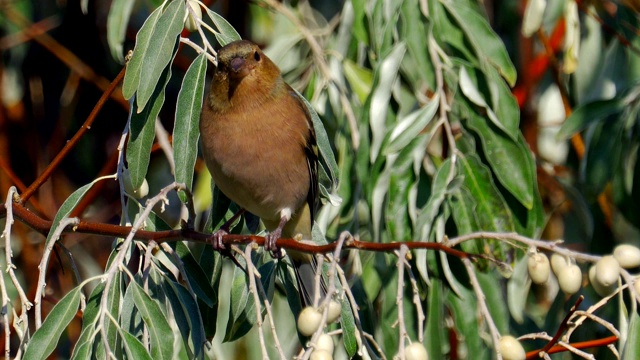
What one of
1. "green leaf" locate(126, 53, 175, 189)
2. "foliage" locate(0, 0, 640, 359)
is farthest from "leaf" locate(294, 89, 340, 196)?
"green leaf" locate(126, 53, 175, 189)

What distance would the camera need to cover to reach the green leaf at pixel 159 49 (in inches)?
104

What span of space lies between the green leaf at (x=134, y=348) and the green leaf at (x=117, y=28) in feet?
5.04

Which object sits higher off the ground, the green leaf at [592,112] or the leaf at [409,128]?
the leaf at [409,128]

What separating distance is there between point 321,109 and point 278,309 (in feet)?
2.82

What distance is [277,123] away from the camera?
357 cm

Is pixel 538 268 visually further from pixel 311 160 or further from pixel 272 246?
pixel 311 160

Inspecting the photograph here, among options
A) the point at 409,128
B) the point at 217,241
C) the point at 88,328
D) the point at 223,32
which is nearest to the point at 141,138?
the point at 217,241

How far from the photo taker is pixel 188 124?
112 inches

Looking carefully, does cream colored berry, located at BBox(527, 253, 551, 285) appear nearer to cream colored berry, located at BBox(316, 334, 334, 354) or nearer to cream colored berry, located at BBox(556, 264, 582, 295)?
cream colored berry, located at BBox(556, 264, 582, 295)

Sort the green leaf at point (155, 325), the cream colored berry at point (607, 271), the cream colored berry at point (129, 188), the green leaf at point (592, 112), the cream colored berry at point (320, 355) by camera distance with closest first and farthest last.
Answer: the cream colored berry at point (320, 355), the cream colored berry at point (607, 271), the green leaf at point (155, 325), the cream colored berry at point (129, 188), the green leaf at point (592, 112)

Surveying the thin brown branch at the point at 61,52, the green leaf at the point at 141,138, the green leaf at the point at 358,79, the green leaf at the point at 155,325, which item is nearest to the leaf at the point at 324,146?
the green leaf at the point at 141,138

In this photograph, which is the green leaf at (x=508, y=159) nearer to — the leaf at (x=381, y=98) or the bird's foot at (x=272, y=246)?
the leaf at (x=381, y=98)

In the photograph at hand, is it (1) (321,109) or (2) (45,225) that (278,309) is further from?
(2) (45,225)

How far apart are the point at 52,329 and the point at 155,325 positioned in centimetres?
28
